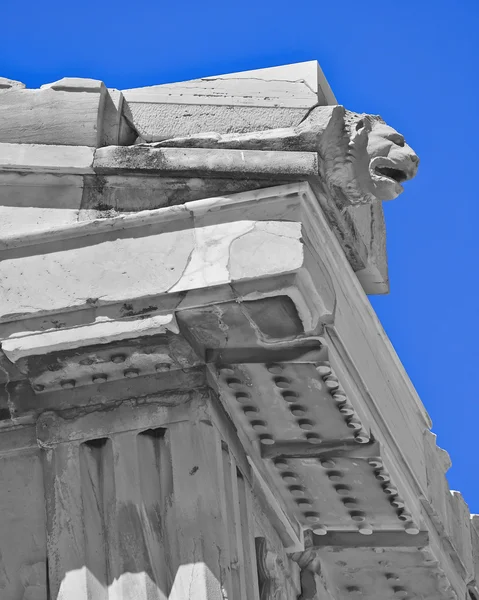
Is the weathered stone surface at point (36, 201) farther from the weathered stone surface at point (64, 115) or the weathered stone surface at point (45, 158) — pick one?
the weathered stone surface at point (64, 115)

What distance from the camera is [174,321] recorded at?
7.93 metres

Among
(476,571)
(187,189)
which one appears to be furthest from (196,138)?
(476,571)

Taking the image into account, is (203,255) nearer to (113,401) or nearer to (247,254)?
(247,254)

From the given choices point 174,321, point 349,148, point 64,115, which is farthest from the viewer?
point 64,115

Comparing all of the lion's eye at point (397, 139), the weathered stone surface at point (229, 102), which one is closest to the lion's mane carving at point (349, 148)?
the lion's eye at point (397, 139)

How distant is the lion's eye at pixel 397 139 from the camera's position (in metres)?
8.31

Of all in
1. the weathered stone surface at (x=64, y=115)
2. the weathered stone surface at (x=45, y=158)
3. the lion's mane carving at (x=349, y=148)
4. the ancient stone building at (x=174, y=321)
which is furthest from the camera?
the weathered stone surface at (x=64, y=115)

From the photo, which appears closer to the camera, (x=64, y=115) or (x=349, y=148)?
(x=349, y=148)

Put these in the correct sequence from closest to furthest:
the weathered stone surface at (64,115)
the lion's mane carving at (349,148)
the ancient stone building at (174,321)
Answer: the ancient stone building at (174,321), the lion's mane carving at (349,148), the weathered stone surface at (64,115)

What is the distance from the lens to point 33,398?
843cm

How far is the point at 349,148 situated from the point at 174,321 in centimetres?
106

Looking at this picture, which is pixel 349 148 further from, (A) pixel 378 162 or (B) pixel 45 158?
(B) pixel 45 158

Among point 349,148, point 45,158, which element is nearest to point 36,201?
point 45,158

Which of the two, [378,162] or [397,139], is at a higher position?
[397,139]
